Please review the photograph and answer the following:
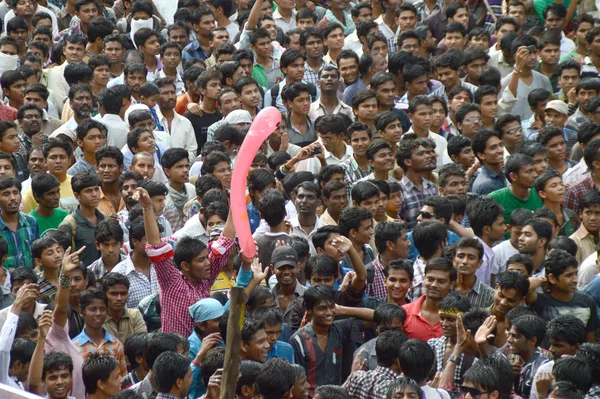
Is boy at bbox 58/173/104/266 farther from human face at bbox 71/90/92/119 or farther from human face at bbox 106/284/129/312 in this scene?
human face at bbox 71/90/92/119

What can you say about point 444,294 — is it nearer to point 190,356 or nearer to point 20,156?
point 190,356

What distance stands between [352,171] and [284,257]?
2.68 m

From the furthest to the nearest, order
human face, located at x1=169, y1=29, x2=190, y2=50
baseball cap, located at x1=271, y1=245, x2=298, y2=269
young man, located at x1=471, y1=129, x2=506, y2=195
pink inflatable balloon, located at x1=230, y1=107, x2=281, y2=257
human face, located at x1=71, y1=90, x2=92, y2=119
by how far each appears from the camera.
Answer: human face, located at x1=169, y1=29, x2=190, y2=50 → human face, located at x1=71, y1=90, x2=92, y2=119 → young man, located at x1=471, y1=129, x2=506, y2=195 → baseball cap, located at x1=271, y1=245, x2=298, y2=269 → pink inflatable balloon, located at x1=230, y1=107, x2=281, y2=257

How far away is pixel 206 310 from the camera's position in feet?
28.9

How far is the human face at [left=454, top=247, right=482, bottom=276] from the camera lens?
9.49 m

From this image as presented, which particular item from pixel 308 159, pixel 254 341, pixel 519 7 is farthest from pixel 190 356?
pixel 519 7

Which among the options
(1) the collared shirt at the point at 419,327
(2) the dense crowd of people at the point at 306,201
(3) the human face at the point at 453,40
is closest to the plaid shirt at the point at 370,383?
(2) the dense crowd of people at the point at 306,201

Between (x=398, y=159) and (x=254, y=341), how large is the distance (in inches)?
142

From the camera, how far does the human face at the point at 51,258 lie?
966 centimetres

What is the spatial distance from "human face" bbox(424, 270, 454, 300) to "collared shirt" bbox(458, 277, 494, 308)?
1.12ft

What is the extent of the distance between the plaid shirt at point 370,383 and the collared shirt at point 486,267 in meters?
2.06

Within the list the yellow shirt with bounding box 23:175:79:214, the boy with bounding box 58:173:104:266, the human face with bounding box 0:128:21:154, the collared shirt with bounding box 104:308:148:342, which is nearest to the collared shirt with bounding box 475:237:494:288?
the collared shirt with bounding box 104:308:148:342

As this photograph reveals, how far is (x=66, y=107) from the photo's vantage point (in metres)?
13.5

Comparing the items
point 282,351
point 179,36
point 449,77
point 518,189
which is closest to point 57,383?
point 282,351
